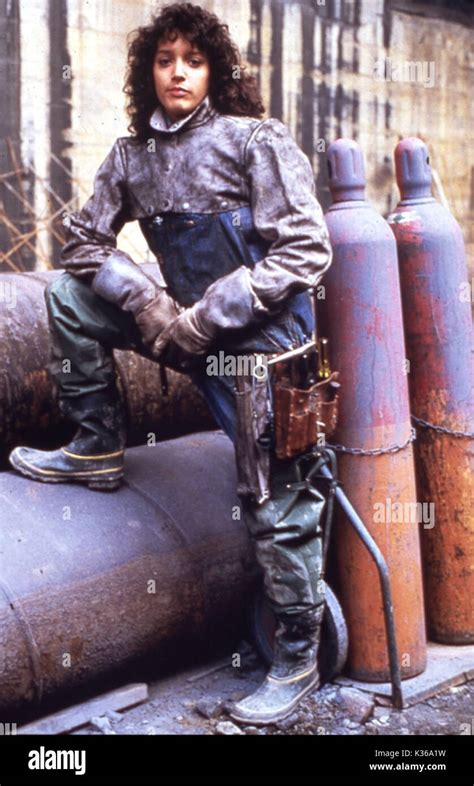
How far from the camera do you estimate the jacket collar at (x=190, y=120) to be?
12.2 ft

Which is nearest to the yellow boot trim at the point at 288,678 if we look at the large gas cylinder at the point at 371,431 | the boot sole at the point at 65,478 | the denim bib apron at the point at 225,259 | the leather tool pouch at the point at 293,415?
the large gas cylinder at the point at 371,431

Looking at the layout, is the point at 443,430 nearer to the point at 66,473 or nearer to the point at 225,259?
the point at 225,259

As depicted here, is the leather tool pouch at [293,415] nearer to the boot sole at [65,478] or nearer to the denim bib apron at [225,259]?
the denim bib apron at [225,259]

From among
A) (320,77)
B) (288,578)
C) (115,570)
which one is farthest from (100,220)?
(320,77)

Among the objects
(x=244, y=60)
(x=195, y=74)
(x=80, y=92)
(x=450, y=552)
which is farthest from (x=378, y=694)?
(x=244, y=60)

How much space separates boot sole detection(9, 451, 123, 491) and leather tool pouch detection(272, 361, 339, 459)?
76cm

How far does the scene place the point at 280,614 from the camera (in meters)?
3.69

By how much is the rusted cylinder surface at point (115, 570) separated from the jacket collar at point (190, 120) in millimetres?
1357

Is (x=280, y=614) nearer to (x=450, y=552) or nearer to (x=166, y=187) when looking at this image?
(x=450, y=552)

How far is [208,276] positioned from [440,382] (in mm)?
1171

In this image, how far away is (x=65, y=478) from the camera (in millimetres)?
3953

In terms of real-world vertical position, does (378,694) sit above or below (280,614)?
below
